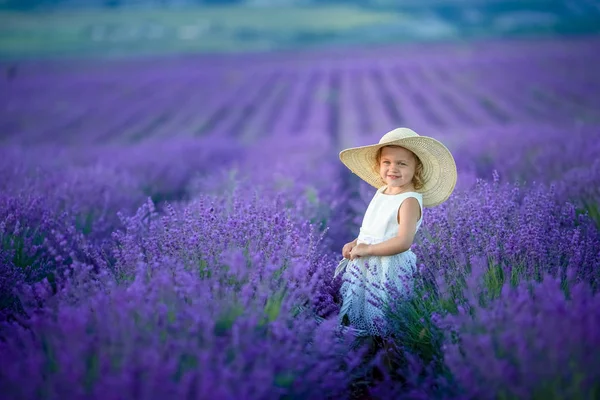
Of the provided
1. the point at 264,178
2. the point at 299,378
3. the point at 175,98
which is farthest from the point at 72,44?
the point at 299,378

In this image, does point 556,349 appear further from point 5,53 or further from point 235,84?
point 235,84

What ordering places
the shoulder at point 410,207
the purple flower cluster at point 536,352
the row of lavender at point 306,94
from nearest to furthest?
the purple flower cluster at point 536,352
the shoulder at point 410,207
the row of lavender at point 306,94

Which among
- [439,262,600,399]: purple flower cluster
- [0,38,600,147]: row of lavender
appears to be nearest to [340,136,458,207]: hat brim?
[439,262,600,399]: purple flower cluster

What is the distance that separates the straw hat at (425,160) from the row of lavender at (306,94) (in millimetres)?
6193

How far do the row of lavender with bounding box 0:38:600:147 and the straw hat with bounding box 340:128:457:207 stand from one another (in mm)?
6193

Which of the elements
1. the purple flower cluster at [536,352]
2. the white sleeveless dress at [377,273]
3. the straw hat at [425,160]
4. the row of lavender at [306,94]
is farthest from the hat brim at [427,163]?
the row of lavender at [306,94]

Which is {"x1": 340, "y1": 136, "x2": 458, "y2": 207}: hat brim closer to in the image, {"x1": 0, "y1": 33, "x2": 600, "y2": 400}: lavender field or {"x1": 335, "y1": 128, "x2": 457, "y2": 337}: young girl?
{"x1": 335, "y1": 128, "x2": 457, "y2": 337}: young girl

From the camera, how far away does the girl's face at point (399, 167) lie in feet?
8.09

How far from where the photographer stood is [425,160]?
2.47 metres

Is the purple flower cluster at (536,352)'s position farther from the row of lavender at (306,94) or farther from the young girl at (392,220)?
the row of lavender at (306,94)

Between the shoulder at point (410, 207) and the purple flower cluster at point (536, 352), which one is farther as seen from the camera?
the shoulder at point (410, 207)

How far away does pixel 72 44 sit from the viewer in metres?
11.2

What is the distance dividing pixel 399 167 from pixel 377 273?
444 millimetres

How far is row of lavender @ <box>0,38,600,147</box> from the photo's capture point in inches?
393
